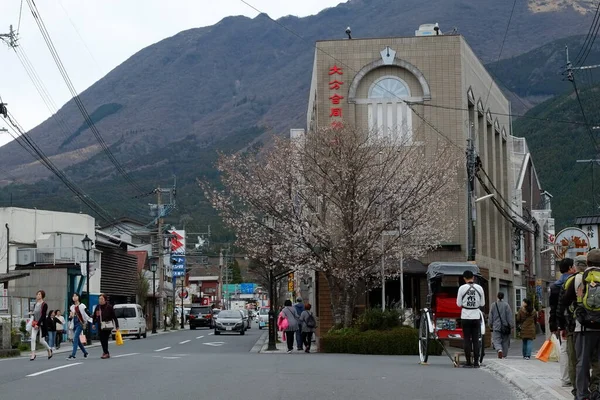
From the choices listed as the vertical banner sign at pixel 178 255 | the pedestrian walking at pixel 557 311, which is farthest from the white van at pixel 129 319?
the pedestrian walking at pixel 557 311

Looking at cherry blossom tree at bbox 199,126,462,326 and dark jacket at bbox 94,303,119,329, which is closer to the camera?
dark jacket at bbox 94,303,119,329

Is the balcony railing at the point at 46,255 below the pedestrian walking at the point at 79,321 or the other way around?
the other way around

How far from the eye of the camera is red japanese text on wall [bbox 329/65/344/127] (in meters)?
40.2

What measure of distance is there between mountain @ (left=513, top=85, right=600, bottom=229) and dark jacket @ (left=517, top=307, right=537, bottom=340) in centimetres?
6059

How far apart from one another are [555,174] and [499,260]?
5138 cm

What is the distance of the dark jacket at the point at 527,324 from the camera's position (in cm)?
2423

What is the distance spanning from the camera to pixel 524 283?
6456cm

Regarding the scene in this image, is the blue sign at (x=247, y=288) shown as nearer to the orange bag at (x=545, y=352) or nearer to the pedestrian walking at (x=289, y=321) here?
the pedestrian walking at (x=289, y=321)

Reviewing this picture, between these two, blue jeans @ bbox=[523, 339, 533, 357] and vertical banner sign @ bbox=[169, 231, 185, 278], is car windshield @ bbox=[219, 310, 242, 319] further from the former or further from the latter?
blue jeans @ bbox=[523, 339, 533, 357]

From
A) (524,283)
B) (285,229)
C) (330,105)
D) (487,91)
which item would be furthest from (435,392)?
(524,283)

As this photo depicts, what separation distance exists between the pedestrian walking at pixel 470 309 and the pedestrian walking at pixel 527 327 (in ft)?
Result: 20.1

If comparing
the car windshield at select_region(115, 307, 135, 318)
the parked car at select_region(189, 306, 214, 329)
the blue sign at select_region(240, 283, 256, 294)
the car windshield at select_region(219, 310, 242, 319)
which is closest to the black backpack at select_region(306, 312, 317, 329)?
the car windshield at select_region(115, 307, 135, 318)

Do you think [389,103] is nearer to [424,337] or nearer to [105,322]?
[105,322]

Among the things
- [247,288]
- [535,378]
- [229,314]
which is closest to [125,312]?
[229,314]
